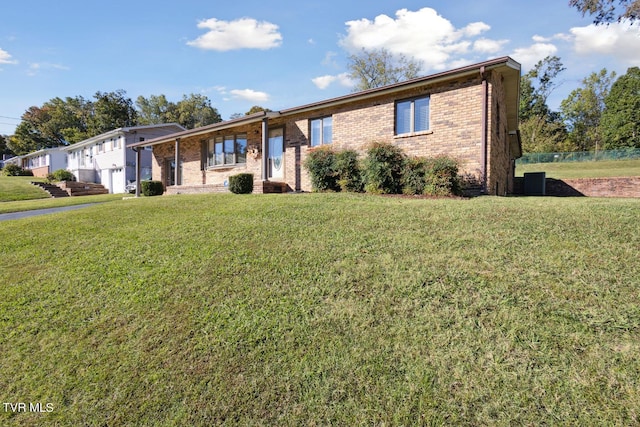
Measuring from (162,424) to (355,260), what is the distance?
287 cm

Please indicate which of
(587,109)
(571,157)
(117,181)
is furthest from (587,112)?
(117,181)

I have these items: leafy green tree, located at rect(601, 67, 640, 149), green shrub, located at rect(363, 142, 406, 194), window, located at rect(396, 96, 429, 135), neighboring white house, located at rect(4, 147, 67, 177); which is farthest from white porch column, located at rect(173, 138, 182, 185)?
leafy green tree, located at rect(601, 67, 640, 149)

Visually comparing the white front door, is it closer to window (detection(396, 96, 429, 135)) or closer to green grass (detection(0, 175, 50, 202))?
window (detection(396, 96, 429, 135))

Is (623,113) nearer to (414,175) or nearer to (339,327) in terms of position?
(414,175)

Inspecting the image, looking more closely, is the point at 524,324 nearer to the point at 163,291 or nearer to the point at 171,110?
the point at 163,291

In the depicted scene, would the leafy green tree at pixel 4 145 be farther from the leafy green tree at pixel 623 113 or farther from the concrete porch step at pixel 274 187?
the leafy green tree at pixel 623 113

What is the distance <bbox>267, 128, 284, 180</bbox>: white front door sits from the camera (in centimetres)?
1501

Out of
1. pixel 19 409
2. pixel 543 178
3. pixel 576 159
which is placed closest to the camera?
pixel 19 409

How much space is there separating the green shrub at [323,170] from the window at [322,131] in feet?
4.06

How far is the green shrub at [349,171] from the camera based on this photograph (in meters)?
11.4

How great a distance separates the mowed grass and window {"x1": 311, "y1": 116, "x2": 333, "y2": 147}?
8.02 metres

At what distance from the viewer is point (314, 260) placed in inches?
189

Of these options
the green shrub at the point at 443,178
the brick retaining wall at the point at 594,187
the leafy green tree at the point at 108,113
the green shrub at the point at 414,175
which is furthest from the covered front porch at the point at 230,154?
the leafy green tree at the point at 108,113

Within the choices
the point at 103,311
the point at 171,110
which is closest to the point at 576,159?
the point at 103,311
